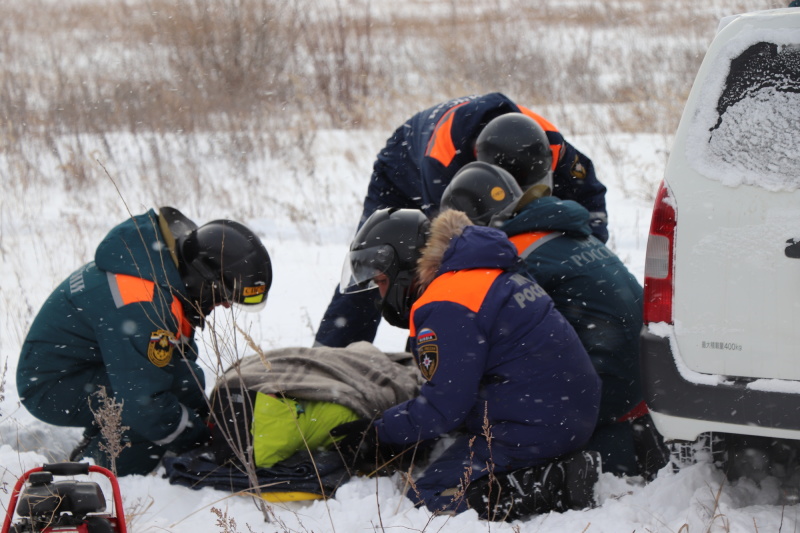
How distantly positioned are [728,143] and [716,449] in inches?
54.1

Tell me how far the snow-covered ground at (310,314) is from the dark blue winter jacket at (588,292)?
0.50 metres

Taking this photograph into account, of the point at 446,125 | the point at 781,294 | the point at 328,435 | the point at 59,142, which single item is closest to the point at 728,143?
the point at 781,294

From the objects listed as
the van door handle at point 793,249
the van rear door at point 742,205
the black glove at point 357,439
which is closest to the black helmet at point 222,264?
the black glove at point 357,439

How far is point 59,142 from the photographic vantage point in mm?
11062

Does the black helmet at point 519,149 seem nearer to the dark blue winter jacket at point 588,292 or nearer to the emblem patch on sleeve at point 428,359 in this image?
the dark blue winter jacket at point 588,292

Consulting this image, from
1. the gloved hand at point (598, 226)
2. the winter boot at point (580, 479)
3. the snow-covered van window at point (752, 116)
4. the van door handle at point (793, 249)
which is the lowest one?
the winter boot at point (580, 479)

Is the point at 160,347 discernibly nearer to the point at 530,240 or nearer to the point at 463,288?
the point at 463,288

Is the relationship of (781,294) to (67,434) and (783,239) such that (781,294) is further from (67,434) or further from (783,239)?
(67,434)

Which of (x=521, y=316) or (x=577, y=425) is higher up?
(x=521, y=316)

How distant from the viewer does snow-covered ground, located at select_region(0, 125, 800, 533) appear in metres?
3.15

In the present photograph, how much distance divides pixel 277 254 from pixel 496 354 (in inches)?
171

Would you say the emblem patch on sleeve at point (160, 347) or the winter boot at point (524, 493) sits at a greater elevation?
the emblem patch on sleeve at point (160, 347)

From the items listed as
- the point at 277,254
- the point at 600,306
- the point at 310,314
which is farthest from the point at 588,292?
the point at 277,254

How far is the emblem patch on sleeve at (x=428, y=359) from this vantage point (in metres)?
3.29
